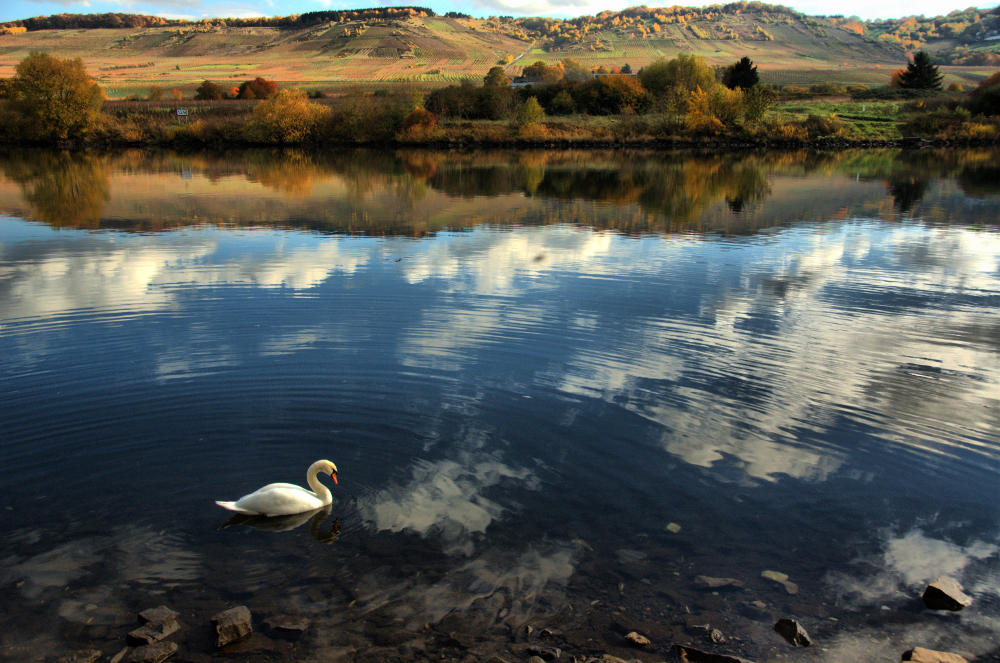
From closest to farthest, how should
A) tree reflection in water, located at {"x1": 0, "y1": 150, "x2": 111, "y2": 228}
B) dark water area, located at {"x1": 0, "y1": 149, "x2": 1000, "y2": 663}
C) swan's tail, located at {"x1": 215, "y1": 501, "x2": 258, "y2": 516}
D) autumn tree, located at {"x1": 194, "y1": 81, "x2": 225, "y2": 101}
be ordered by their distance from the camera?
dark water area, located at {"x1": 0, "y1": 149, "x2": 1000, "y2": 663}
swan's tail, located at {"x1": 215, "y1": 501, "x2": 258, "y2": 516}
tree reflection in water, located at {"x1": 0, "y1": 150, "x2": 111, "y2": 228}
autumn tree, located at {"x1": 194, "y1": 81, "x2": 225, "y2": 101}

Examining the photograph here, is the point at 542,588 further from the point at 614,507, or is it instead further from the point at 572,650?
the point at 614,507

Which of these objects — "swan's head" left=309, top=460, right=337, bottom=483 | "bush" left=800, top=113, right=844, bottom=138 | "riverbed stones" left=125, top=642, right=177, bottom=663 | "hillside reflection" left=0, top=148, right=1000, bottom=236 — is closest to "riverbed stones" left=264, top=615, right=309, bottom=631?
"riverbed stones" left=125, top=642, right=177, bottom=663

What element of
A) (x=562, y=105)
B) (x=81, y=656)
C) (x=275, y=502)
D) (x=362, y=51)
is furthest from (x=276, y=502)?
(x=362, y=51)

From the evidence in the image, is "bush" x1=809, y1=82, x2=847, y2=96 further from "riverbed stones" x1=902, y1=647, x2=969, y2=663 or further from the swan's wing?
the swan's wing

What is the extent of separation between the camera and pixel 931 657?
14.0 feet

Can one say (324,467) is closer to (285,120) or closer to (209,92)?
(285,120)

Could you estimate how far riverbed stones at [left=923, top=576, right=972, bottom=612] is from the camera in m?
4.86

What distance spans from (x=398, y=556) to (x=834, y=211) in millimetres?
26271

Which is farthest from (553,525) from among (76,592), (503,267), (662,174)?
(662,174)

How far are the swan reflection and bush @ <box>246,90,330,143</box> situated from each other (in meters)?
68.7

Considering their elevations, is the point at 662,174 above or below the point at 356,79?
below

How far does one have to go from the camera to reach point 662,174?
40.5 meters

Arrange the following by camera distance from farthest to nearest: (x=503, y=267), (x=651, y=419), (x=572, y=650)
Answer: (x=503, y=267) → (x=651, y=419) → (x=572, y=650)

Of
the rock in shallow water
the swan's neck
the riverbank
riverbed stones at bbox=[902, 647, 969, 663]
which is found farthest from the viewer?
the riverbank
